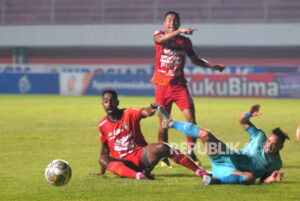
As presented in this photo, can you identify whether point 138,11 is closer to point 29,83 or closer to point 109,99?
point 29,83

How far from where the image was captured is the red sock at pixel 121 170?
7258mm

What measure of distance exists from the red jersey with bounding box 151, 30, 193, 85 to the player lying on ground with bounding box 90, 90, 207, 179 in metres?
1.91

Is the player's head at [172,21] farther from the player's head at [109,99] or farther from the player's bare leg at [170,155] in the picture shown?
the player's bare leg at [170,155]

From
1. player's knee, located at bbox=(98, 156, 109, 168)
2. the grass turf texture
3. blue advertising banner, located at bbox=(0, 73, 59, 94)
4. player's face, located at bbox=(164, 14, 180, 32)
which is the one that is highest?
player's face, located at bbox=(164, 14, 180, 32)

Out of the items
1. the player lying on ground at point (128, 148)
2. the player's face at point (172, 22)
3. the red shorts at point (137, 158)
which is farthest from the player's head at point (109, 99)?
the player's face at point (172, 22)

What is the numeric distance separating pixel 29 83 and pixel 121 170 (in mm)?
30264

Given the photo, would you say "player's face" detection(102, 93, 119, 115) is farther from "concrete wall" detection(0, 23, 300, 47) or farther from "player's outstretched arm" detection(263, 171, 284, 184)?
"concrete wall" detection(0, 23, 300, 47)

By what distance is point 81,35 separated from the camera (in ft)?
161

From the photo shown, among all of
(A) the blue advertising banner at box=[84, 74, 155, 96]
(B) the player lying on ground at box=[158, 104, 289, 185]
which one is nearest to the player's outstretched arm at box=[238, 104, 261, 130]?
(B) the player lying on ground at box=[158, 104, 289, 185]

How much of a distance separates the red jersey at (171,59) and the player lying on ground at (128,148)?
191 centimetres

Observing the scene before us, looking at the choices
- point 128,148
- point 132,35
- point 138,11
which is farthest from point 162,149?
point 138,11

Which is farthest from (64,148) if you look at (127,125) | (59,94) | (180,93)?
(59,94)

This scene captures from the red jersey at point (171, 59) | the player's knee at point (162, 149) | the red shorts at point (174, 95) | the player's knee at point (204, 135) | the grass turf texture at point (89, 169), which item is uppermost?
the red jersey at point (171, 59)

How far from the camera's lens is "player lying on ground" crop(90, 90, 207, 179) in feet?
23.3
